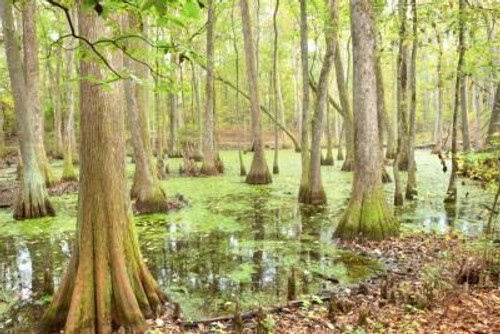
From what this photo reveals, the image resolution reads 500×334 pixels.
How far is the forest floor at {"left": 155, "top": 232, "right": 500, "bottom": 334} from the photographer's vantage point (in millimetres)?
4005

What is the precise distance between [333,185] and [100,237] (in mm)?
10899

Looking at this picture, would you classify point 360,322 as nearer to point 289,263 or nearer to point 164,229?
point 289,263

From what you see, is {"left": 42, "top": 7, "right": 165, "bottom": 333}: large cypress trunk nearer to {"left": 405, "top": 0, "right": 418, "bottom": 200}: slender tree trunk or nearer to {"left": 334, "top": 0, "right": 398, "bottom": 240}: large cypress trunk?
{"left": 334, "top": 0, "right": 398, "bottom": 240}: large cypress trunk

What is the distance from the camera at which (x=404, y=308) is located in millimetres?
4480

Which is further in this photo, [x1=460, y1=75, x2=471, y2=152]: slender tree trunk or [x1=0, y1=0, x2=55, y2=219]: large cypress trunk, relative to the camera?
[x1=460, y1=75, x2=471, y2=152]: slender tree trunk

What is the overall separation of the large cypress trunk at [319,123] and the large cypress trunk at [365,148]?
2553 mm

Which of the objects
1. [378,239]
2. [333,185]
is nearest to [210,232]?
[378,239]

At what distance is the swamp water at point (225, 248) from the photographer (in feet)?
16.8

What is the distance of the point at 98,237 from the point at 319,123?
24.5ft

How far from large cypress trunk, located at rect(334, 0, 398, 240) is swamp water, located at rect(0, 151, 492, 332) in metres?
0.71

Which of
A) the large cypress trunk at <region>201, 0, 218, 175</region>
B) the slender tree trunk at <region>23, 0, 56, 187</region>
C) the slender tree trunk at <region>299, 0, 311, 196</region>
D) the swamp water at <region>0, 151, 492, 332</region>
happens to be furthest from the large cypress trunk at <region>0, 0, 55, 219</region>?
the large cypress trunk at <region>201, 0, 218, 175</region>

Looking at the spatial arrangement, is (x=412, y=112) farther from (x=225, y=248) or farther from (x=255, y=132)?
(x=225, y=248)

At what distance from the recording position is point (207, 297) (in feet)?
16.5

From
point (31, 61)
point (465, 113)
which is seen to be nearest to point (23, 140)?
point (31, 61)
